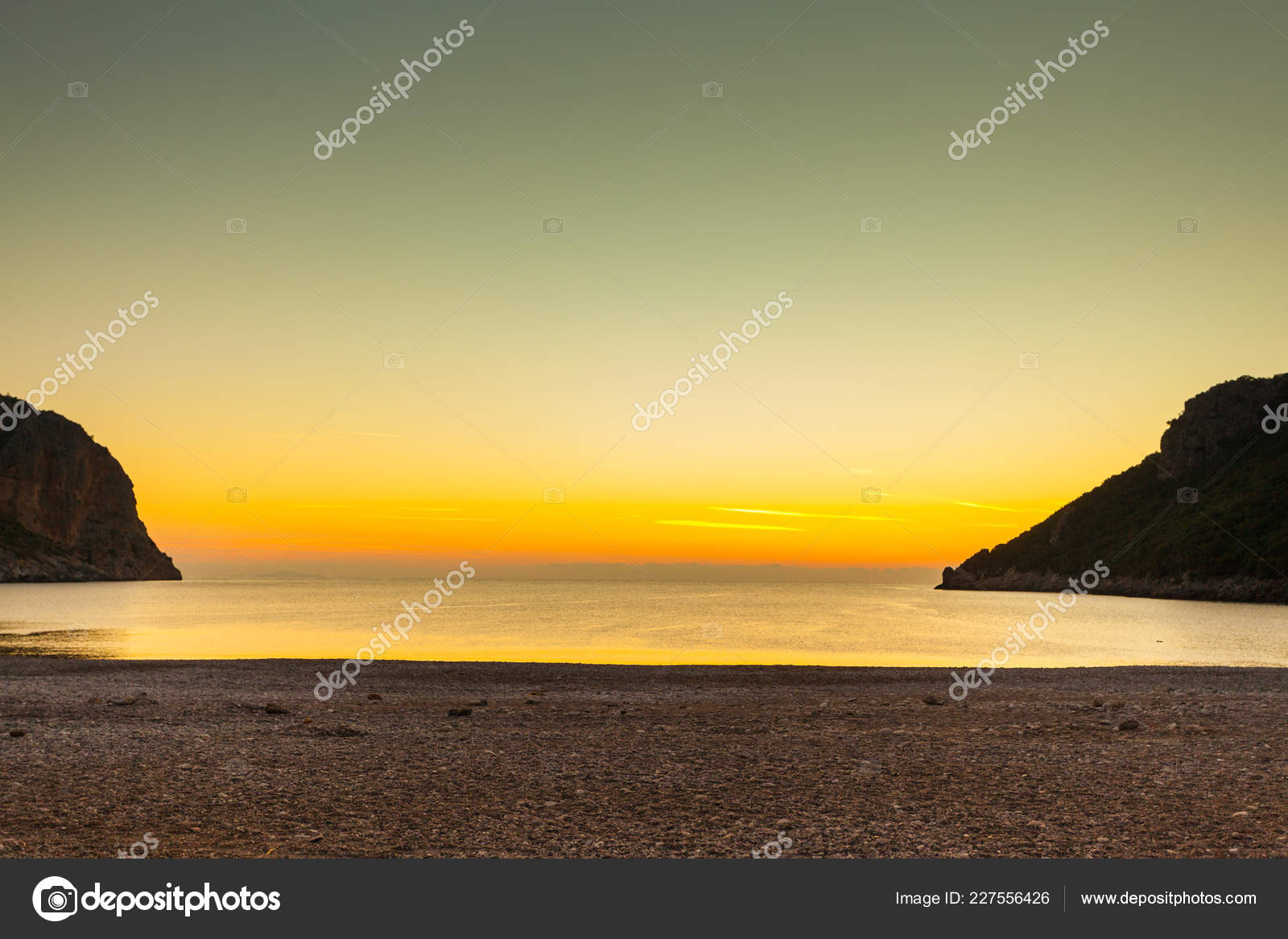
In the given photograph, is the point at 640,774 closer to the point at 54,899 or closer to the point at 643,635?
the point at 54,899

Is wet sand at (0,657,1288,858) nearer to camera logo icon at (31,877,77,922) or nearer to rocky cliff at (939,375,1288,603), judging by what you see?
camera logo icon at (31,877,77,922)

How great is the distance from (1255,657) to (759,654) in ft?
79.4

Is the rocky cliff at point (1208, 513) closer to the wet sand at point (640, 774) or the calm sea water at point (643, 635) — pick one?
the calm sea water at point (643, 635)

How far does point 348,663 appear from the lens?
33.0 metres

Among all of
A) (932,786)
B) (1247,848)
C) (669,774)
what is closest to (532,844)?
(669,774)

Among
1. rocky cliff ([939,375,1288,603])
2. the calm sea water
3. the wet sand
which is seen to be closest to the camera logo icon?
the wet sand

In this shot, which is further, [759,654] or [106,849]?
[759,654]

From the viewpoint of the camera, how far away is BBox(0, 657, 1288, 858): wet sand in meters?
9.37

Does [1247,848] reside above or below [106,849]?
below

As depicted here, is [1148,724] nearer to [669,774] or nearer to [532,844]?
[669,774]

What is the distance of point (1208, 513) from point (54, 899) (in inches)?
7242

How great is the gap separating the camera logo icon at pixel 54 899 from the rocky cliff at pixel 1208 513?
501 ft

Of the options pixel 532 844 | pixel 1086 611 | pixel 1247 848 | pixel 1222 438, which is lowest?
pixel 1247 848

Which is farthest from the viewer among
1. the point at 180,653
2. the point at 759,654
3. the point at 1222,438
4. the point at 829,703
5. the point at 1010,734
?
the point at 1222,438
